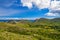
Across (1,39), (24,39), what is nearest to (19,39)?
(24,39)

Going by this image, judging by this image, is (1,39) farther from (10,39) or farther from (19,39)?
(19,39)

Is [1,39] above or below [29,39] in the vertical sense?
above

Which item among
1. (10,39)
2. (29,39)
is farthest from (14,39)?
(29,39)

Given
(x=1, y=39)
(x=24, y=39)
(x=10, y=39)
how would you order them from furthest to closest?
(x=24, y=39), (x=10, y=39), (x=1, y=39)

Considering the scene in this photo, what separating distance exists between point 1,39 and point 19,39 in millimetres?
30796

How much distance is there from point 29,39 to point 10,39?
27384 mm

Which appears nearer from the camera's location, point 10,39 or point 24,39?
point 10,39

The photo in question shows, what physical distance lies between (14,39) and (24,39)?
45.9 feet

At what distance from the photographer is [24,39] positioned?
196m

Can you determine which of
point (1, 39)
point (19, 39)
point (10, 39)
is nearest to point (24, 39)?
point (19, 39)

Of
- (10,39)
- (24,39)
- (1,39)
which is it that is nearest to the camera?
(1,39)

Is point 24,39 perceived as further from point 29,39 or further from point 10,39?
point 10,39

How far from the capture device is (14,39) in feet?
618

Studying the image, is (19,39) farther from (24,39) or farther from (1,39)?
(1,39)
